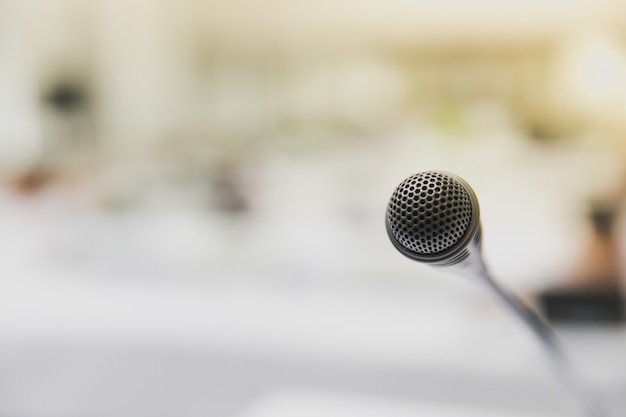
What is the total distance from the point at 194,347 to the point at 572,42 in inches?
179

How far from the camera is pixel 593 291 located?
1215mm

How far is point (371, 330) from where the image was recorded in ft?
4.00

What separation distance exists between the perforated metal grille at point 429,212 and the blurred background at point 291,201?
Result: 12.1 inches

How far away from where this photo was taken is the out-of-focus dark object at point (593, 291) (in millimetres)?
1145

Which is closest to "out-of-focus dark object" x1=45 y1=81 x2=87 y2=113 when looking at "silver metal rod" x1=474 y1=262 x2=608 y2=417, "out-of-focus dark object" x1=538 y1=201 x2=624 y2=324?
"out-of-focus dark object" x1=538 y1=201 x2=624 y2=324

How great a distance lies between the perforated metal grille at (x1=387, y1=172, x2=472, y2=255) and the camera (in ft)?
0.82

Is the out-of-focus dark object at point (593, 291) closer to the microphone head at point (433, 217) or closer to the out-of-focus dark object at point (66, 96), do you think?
the microphone head at point (433, 217)

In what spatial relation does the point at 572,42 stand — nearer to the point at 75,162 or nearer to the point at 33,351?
the point at 75,162

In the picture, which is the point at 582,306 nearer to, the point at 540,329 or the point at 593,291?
the point at 593,291

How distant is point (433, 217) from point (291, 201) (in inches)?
71.8

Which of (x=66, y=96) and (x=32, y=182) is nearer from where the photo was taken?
(x=32, y=182)

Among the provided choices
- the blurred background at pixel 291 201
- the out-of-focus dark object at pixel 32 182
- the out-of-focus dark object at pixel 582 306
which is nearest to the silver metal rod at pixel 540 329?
the blurred background at pixel 291 201

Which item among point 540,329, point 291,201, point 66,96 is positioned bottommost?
point 291,201

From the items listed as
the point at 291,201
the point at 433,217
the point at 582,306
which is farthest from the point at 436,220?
the point at 291,201
